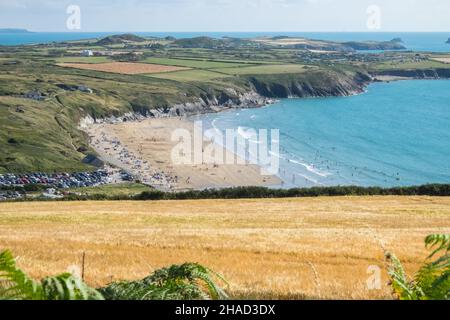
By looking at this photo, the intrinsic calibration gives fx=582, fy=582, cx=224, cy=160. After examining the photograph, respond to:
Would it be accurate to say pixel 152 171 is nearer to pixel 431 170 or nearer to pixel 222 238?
pixel 431 170

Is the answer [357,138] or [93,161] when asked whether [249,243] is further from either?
[357,138]

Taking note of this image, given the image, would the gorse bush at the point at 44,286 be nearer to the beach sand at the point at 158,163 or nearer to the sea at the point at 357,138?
the beach sand at the point at 158,163

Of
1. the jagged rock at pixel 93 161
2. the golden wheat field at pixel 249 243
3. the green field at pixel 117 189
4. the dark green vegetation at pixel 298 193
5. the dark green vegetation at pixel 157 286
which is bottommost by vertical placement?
the green field at pixel 117 189

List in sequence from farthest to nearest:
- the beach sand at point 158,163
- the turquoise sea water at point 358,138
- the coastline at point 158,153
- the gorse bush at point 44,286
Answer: the turquoise sea water at point 358,138 → the coastline at point 158,153 → the beach sand at point 158,163 → the gorse bush at point 44,286

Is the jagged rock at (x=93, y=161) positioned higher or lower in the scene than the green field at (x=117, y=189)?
higher

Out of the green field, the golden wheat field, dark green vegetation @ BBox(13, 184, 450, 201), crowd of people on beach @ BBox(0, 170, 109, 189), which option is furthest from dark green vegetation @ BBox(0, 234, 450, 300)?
crowd of people on beach @ BBox(0, 170, 109, 189)

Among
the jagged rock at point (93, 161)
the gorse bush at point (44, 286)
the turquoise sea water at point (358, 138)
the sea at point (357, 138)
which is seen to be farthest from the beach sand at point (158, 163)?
the gorse bush at point (44, 286)
